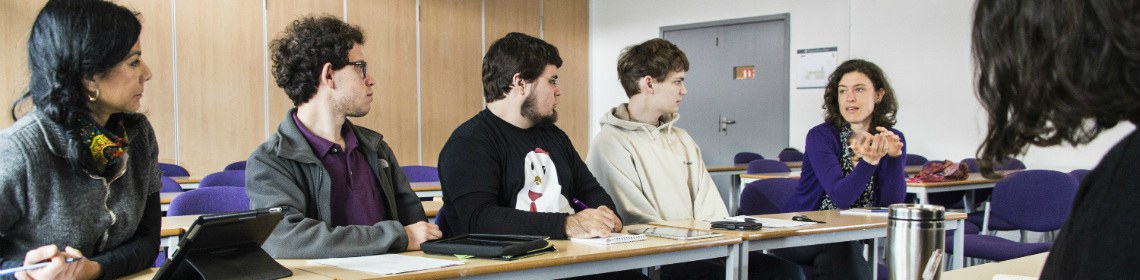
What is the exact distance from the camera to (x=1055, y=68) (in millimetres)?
679

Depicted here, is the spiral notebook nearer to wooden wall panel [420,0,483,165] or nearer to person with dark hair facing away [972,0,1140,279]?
person with dark hair facing away [972,0,1140,279]

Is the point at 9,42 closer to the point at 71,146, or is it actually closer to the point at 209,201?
the point at 209,201

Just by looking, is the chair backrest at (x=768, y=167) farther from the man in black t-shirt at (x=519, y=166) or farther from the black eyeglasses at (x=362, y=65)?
the black eyeglasses at (x=362, y=65)

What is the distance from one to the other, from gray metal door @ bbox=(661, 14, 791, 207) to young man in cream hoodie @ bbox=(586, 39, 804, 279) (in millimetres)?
4948

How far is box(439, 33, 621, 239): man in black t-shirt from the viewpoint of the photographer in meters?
2.43

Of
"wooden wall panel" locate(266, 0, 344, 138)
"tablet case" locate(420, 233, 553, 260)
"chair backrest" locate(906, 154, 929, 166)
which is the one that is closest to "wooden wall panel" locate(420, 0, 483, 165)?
"wooden wall panel" locate(266, 0, 344, 138)

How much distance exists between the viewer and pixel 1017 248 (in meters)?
3.93

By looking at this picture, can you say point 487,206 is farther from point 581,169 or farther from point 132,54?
point 132,54

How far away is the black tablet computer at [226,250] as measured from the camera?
1.63 m

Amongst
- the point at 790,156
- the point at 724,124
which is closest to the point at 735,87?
the point at 724,124

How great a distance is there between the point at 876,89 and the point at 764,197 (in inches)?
25.6

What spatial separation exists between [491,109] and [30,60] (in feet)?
4.49

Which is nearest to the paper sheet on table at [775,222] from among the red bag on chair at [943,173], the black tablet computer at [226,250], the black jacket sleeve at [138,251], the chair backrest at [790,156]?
the black tablet computer at [226,250]

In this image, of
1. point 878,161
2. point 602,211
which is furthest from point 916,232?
point 878,161
